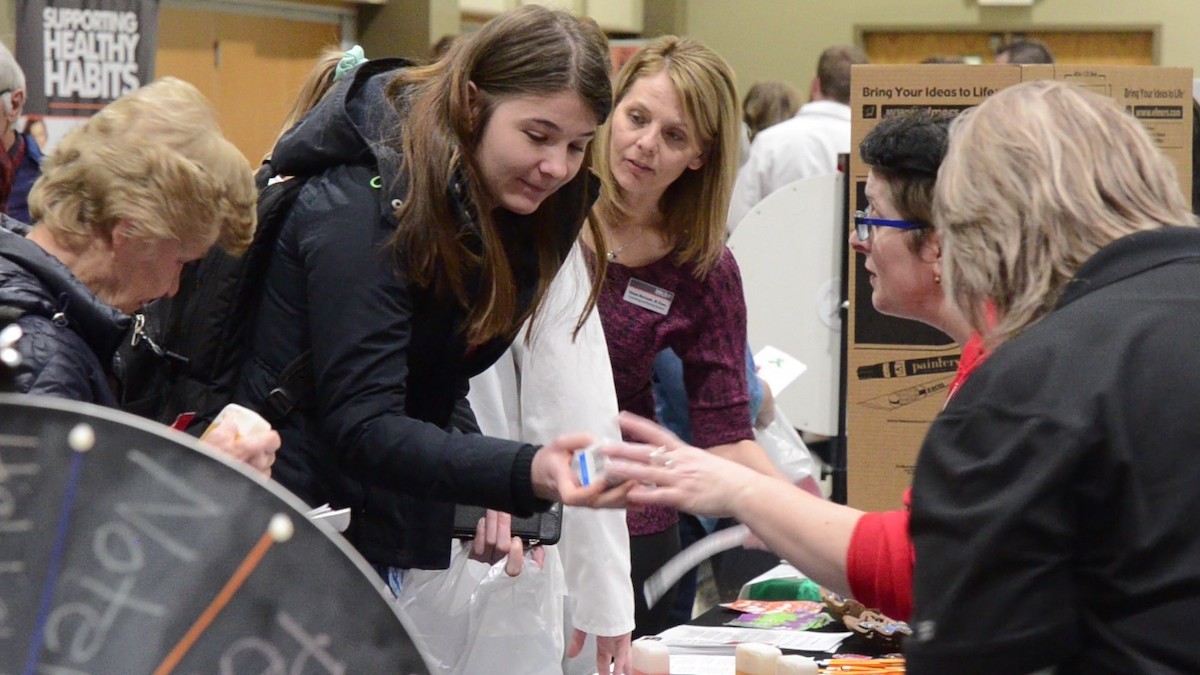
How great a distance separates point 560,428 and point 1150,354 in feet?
4.32

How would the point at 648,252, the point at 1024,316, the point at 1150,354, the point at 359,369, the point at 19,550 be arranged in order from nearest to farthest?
the point at 19,550
the point at 1150,354
the point at 1024,316
the point at 359,369
the point at 648,252

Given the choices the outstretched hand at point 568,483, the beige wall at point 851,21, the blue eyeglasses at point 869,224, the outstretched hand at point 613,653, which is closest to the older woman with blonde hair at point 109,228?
the outstretched hand at point 568,483

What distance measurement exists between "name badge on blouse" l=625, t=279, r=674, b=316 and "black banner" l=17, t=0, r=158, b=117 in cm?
263

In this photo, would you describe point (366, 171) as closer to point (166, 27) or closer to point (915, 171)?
point (915, 171)

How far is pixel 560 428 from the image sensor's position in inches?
93.4

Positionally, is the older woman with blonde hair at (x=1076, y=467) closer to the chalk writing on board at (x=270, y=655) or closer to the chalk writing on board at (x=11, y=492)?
the chalk writing on board at (x=270, y=655)

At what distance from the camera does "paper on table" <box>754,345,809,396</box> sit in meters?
3.91

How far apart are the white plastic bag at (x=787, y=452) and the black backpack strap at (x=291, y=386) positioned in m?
2.04

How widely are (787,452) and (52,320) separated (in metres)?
2.52

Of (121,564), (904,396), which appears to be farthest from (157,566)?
(904,396)

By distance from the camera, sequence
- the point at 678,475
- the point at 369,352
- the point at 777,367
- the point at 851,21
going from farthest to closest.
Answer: the point at 851,21 → the point at 777,367 → the point at 369,352 → the point at 678,475

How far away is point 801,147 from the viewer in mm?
5727

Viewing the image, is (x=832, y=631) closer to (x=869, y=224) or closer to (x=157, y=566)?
A: (x=869, y=224)

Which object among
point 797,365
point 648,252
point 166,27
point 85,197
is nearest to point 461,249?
point 85,197
